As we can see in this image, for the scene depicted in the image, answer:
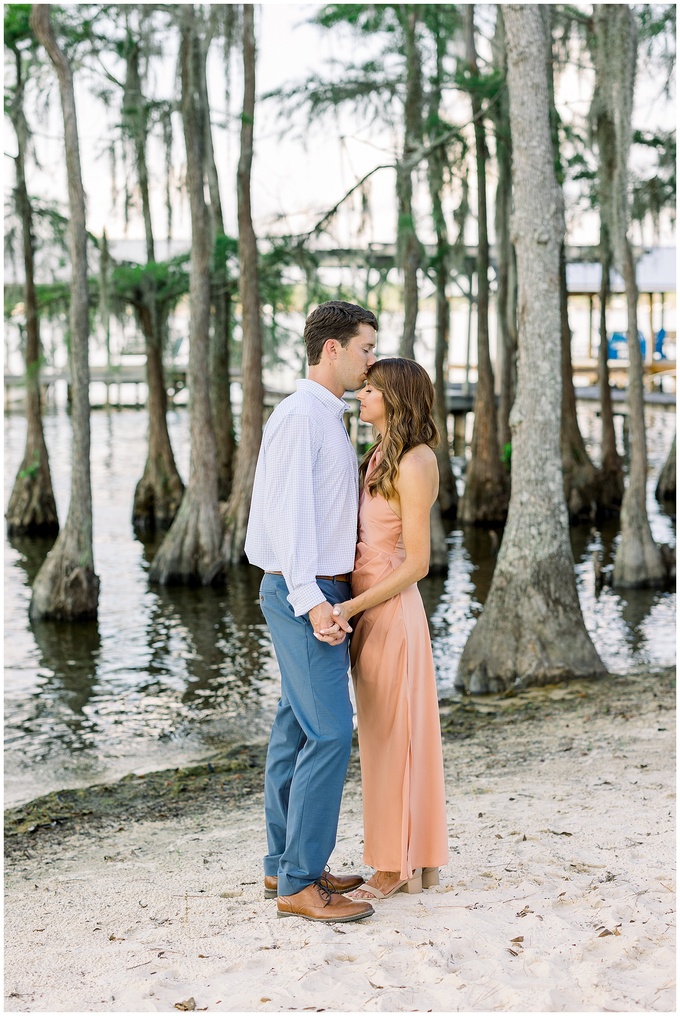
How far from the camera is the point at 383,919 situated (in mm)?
3684

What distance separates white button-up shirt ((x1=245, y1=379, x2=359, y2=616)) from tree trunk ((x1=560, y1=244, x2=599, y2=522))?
1655 cm

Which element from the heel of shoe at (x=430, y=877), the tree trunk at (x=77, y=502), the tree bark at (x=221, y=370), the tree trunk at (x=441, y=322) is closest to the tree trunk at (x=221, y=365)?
the tree bark at (x=221, y=370)

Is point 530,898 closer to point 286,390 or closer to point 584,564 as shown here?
point 584,564

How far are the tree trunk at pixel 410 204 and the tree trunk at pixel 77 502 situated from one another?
15.0 ft

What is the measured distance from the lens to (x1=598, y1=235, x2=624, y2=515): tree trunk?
67.7 ft

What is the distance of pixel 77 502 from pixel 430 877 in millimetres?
9497

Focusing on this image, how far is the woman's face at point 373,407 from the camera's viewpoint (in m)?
3.88

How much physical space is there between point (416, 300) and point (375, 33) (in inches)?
190

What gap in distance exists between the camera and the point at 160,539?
19.6 m

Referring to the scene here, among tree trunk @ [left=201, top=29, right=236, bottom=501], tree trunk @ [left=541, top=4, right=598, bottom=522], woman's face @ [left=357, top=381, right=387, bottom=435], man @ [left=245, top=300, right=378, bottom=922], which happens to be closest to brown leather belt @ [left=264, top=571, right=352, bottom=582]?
man @ [left=245, top=300, right=378, bottom=922]

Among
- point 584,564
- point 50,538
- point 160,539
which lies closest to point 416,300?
point 584,564

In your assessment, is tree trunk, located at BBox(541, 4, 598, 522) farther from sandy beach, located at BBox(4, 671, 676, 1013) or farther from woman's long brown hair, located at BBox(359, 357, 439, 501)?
woman's long brown hair, located at BBox(359, 357, 439, 501)

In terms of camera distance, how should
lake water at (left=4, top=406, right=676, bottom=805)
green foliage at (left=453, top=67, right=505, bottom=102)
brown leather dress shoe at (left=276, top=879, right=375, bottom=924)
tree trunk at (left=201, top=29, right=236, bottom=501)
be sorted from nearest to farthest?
brown leather dress shoe at (left=276, top=879, right=375, bottom=924) → lake water at (left=4, top=406, right=676, bottom=805) → green foliage at (left=453, top=67, right=505, bottom=102) → tree trunk at (left=201, top=29, right=236, bottom=501)

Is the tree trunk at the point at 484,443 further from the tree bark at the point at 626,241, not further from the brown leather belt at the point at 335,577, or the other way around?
the brown leather belt at the point at 335,577
